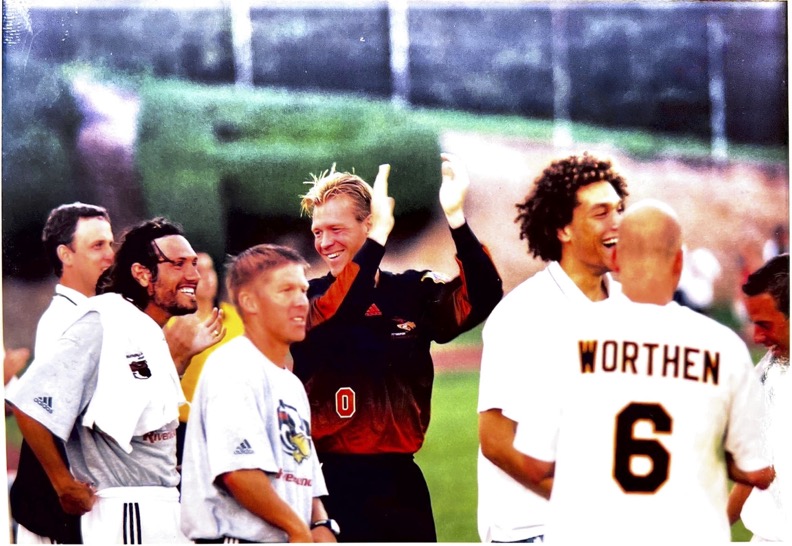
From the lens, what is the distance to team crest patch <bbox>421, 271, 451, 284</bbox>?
4.86 m

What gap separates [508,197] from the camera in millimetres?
4855

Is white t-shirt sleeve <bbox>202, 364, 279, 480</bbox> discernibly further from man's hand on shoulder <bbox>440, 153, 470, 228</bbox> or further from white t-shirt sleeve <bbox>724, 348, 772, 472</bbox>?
white t-shirt sleeve <bbox>724, 348, 772, 472</bbox>

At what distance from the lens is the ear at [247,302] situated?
4797 mm

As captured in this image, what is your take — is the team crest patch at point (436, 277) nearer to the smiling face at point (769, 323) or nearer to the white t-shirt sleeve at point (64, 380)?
the smiling face at point (769, 323)

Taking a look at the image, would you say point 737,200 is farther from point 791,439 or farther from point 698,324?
point 791,439

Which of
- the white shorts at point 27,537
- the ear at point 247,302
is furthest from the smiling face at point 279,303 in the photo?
the white shorts at point 27,537

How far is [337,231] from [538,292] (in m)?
0.98

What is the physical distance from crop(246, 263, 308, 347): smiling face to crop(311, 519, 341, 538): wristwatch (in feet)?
2.67

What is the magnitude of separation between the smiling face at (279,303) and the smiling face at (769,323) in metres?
2.09

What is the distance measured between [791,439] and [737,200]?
114cm

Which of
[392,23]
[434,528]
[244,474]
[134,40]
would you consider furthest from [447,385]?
[134,40]

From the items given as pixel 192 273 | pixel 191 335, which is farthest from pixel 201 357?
pixel 192 273

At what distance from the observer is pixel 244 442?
4.61 m

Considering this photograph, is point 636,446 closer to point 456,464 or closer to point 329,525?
point 456,464
